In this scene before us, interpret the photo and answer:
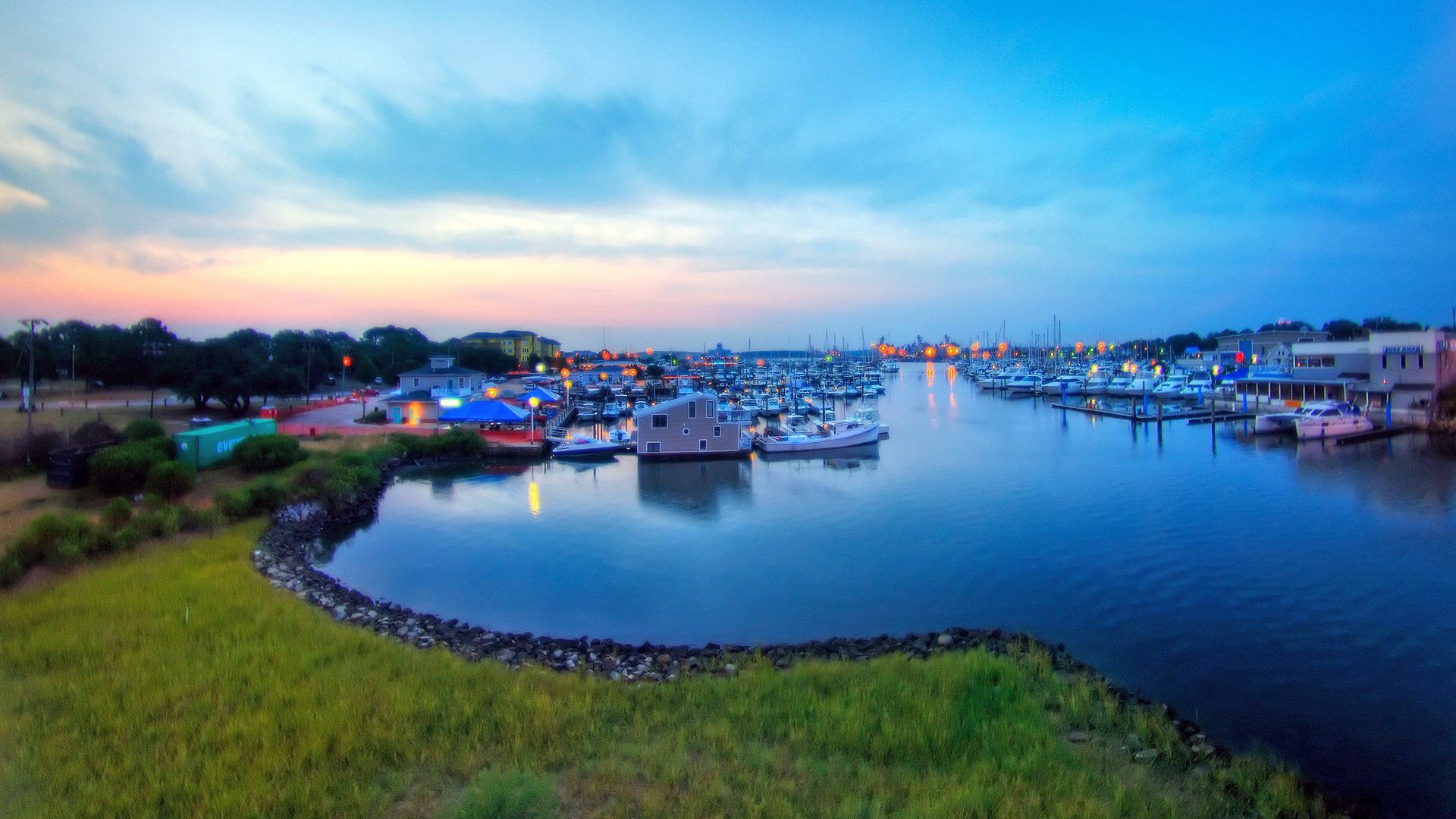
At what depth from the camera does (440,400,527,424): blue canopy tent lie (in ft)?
64.9

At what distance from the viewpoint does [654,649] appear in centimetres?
582

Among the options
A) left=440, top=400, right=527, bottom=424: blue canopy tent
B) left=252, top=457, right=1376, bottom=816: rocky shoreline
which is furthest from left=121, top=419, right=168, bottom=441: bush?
left=252, top=457, right=1376, bottom=816: rocky shoreline

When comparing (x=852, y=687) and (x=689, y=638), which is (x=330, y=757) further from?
(x=689, y=638)

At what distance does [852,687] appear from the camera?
182 inches

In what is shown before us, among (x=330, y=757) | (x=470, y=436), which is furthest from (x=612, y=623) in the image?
(x=470, y=436)

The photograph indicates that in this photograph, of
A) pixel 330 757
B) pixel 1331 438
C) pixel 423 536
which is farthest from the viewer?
pixel 1331 438

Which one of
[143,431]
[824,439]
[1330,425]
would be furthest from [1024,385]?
[143,431]

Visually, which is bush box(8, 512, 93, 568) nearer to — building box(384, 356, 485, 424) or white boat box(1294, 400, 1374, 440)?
building box(384, 356, 485, 424)

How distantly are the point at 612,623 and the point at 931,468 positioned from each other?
1005cm

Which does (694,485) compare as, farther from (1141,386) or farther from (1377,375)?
(1141,386)

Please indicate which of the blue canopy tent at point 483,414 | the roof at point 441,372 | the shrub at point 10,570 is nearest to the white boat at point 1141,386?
the blue canopy tent at point 483,414

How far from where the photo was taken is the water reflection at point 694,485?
12.5m

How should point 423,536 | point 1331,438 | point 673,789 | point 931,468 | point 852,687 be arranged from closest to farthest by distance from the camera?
point 673,789
point 852,687
point 423,536
point 931,468
point 1331,438

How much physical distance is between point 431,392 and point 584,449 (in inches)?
295
